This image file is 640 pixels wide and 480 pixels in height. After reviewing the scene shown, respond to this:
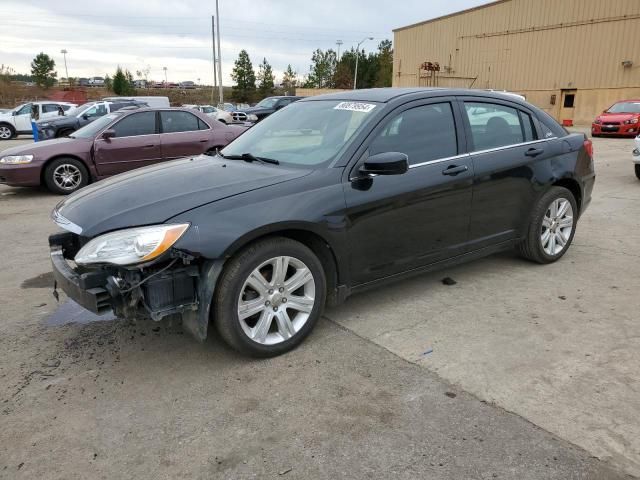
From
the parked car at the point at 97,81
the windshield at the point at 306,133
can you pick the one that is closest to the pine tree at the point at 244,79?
the parked car at the point at 97,81

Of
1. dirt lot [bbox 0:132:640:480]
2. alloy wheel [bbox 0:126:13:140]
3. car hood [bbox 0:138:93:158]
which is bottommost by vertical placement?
dirt lot [bbox 0:132:640:480]

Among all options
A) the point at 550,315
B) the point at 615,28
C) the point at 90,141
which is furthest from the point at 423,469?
the point at 615,28

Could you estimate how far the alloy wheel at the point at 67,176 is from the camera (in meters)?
9.16

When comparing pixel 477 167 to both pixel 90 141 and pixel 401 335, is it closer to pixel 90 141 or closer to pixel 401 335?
pixel 401 335

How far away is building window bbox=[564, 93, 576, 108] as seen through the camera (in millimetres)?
33312

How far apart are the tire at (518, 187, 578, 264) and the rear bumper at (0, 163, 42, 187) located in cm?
788

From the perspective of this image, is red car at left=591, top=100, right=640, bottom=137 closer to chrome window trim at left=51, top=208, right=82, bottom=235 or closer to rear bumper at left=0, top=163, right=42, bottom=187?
rear bumper at left=0, top=163, right=42, bottom=187

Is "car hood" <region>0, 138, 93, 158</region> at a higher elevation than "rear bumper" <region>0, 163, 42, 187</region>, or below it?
higher

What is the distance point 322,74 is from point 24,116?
51.9m

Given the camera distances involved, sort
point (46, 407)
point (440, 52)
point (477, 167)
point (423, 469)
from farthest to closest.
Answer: point (440, 52), point (477, 167), point (46, 407), point (423, 469)

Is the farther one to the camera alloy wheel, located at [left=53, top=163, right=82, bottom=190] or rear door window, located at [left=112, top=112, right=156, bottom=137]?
rear door window, located at [left=112, top=112, right=156, bottom=137]

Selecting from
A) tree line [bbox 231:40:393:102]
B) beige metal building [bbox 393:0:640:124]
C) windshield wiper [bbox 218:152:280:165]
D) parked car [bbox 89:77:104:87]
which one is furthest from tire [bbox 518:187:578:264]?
parked car [bbox 89:77:104:87]

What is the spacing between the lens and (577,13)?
3209cm

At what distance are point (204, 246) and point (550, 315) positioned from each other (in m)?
2.61
